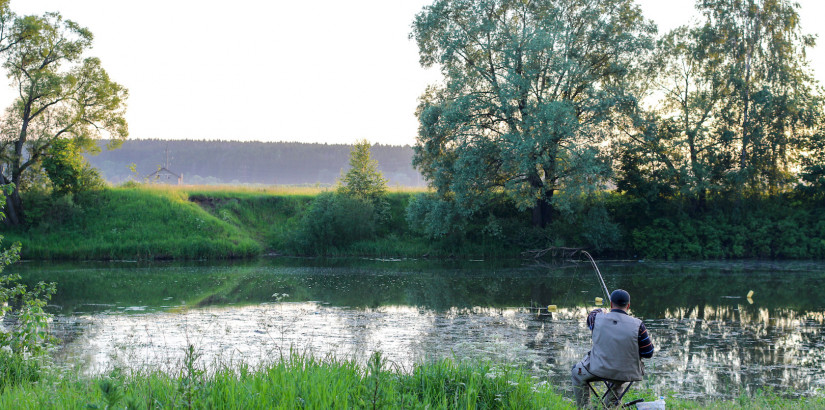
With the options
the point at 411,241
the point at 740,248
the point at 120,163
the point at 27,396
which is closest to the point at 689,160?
the point at 740,248

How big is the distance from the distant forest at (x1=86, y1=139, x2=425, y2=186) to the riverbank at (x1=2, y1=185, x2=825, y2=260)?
7908cm

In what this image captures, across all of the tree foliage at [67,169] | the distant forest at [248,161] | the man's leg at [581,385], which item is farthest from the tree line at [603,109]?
the distant forest at [248,161]

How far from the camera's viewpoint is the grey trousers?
23.2 feet

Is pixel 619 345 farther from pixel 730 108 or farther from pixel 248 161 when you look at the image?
pixel 248 161

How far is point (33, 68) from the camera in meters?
31.4

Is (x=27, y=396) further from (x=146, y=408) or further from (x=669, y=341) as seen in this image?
(x=669, y=341)

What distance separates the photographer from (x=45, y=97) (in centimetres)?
3128

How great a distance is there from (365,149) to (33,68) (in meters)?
16.6

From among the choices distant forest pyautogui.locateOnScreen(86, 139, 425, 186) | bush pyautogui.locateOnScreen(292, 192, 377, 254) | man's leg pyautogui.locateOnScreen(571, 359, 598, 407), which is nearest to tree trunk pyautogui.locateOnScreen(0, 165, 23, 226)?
bush pyautogui.locateOnScreen(292, 192, 377, 254)

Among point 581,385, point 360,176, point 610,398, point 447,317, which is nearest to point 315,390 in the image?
point 581,385

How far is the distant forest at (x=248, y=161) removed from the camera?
114 m

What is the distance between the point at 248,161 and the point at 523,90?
97576mm

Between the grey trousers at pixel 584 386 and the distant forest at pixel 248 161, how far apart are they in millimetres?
105510

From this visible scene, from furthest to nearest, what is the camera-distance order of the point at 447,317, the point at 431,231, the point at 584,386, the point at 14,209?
the point at 14,209 < the point at 431,231 < the point at 447,317 < the point at 584,386
